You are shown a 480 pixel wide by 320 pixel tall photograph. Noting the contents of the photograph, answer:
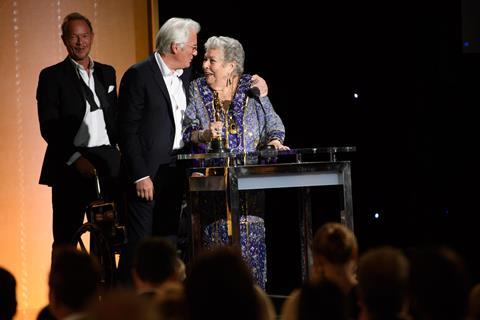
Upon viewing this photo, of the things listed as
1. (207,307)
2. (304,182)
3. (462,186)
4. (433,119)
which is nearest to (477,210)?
(462,186)

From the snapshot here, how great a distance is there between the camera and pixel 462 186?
258 inches

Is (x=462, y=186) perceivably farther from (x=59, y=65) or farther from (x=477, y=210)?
(x=59, y=65)

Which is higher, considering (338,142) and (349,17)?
(349,17)

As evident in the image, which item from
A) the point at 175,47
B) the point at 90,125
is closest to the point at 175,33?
the point at 175,47

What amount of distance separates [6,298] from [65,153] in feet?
9.21

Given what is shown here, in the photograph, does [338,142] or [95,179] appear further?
[338,142]

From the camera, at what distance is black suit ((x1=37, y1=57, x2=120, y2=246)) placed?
554cm

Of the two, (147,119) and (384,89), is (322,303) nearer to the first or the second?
(147,119)

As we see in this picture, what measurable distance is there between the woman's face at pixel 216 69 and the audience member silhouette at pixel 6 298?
2476 mm

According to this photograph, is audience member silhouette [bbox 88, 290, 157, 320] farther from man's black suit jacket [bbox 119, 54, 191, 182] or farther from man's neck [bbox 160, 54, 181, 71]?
man's neck [bbox 160, 54, 181, 71]

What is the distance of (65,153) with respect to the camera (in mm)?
5547

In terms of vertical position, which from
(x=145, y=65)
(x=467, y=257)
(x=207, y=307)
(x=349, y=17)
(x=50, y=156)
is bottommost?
(x=467, y=257)

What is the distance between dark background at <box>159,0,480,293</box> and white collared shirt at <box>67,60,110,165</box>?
1046mm

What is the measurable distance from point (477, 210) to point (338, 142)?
1119 millimetres
